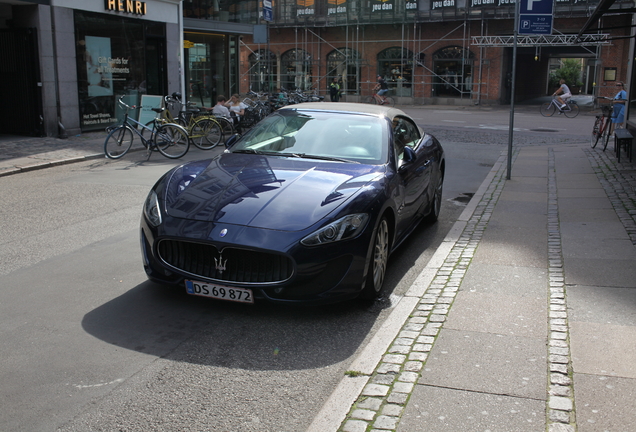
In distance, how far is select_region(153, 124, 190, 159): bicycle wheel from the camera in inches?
548

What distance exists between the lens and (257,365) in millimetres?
3984

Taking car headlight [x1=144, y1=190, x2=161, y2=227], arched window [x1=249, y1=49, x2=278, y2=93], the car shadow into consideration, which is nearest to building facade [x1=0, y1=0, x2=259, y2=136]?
car headlight [x1=144, y1=190, x2=161, y2=227]

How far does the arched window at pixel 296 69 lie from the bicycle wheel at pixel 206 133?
1280 inches

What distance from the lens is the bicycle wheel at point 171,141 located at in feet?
45.6

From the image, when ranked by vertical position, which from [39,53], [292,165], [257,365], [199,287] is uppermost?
[39,53]

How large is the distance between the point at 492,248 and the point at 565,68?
62.4 meters

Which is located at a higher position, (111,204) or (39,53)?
(39,53)

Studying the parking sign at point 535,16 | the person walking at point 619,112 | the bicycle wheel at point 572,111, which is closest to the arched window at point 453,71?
the bicycle wheel at point 572,111

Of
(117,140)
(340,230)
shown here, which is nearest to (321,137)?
(340,230)

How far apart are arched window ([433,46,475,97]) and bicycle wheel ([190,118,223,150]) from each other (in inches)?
1124

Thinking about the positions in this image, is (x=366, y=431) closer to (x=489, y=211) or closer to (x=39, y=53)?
(x=489, y=211)

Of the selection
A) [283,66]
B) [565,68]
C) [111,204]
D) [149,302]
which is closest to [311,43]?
[283,66]

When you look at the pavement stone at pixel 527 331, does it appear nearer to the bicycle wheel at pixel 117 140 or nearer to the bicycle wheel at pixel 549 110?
the bicycle wheel at pixel 117 140

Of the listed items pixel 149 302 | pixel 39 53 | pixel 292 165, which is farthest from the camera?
pixel 39 53
